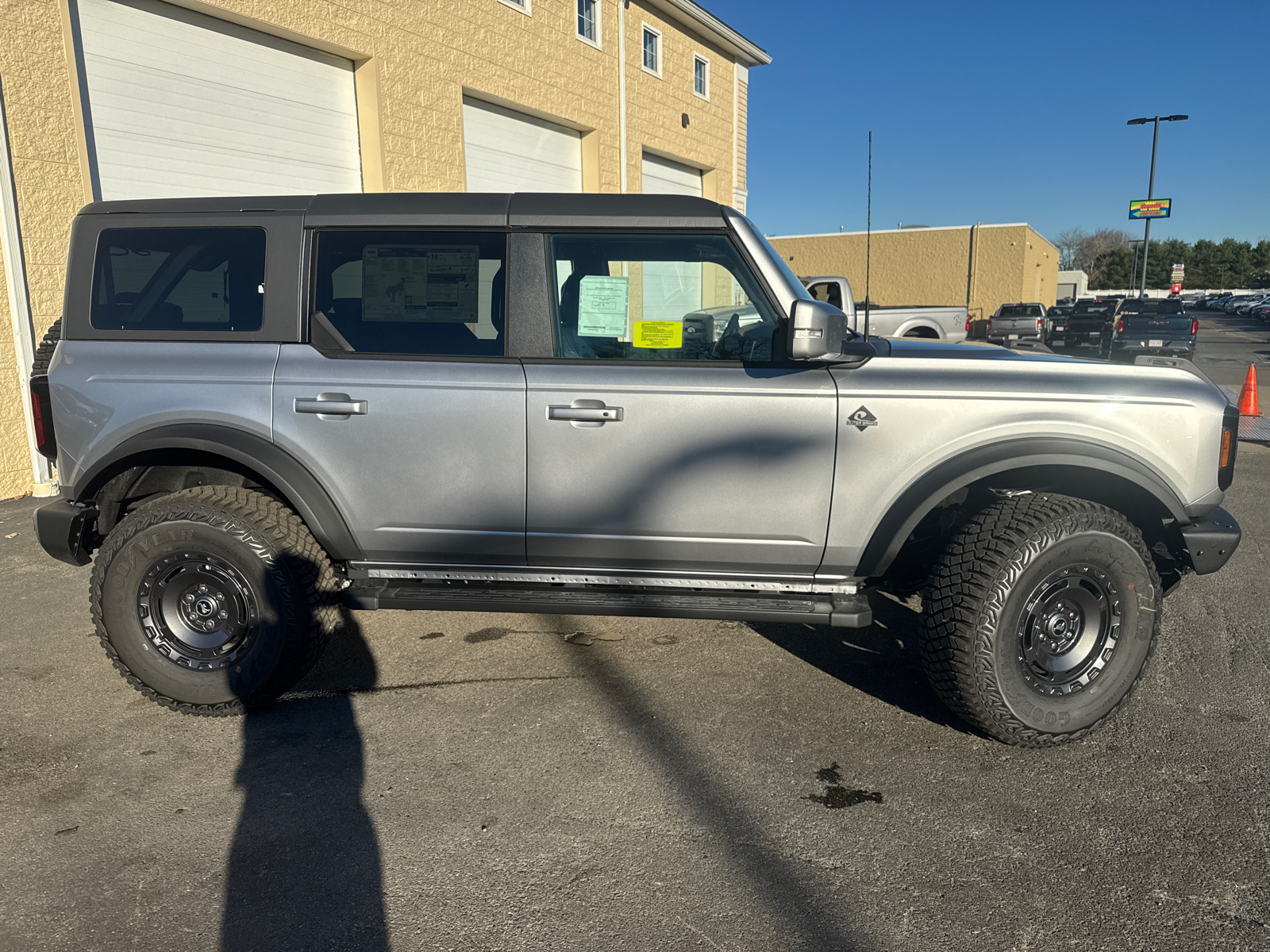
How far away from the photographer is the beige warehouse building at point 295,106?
6.86m

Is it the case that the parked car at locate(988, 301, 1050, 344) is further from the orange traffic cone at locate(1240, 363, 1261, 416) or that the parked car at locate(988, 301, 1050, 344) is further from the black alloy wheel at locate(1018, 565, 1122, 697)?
the black alloy wheel at locate(1018, 565, 1122, 697)

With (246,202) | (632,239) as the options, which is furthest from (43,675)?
(632,239)

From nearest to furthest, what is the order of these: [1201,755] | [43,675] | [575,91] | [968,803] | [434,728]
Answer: [968,803], [1201,755], [434,728], [43,675], [575,91]

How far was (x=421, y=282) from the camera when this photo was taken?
3.49 meters

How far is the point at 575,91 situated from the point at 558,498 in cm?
1108

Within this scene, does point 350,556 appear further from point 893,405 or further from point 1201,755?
point 1201,755

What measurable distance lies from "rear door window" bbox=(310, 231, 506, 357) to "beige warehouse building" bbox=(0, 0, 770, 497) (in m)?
4.99

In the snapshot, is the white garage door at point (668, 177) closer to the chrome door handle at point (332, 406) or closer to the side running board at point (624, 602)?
the chrome door handle at point (332, 406)

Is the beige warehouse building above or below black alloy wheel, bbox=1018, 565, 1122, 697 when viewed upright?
above

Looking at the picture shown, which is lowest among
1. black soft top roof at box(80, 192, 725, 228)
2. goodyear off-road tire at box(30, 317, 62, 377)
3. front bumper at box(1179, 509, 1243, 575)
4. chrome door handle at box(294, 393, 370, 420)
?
front bumper at box(1179, 509, 1243, 575)

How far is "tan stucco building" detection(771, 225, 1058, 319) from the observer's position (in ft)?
125

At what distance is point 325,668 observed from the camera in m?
4.05

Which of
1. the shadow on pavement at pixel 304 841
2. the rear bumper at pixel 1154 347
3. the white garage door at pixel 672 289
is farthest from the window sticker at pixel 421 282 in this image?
the rear bumper at pixel 1154 347

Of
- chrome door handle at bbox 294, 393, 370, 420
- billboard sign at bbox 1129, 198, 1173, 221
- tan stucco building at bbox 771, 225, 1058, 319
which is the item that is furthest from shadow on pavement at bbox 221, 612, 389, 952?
billboard sign at bbox 1129, 198, 1173, 221
